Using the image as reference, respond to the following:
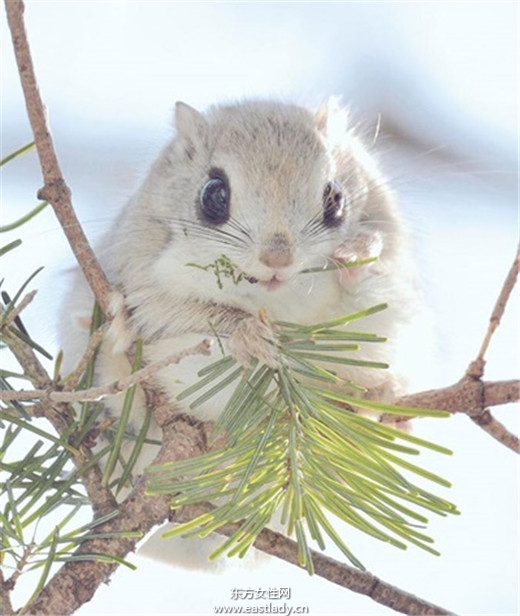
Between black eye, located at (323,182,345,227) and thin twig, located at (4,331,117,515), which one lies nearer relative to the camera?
thin twig, located at (4,331,117,515)

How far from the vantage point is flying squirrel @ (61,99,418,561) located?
1703 millimetres

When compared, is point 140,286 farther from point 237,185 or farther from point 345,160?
point 345,160

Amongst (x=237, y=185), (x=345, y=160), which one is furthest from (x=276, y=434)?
(x=345, y=160)

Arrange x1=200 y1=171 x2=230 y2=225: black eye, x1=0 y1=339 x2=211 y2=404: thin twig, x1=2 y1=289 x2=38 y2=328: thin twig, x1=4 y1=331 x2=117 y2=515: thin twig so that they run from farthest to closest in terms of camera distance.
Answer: x1=200 y1=171 x2=230 y2=225: black eye
x1=4 y1=331 x2=117 y2=515: thin twig
x1=2 y1=289 x2=38 y2=328: thin twig
x1=0 y1=339 x2=211 y2=404: thin twig

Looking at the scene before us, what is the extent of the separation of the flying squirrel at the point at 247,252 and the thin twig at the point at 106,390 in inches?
13.2

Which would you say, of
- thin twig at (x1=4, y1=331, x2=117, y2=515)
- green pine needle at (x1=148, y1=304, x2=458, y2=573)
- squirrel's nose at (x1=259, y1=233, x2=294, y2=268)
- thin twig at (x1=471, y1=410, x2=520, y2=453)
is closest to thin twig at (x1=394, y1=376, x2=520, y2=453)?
thin twig at (x1=471, y1=410, x2=520, y2=453)

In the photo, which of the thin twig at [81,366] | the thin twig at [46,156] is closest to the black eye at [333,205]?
the thin twig at [46,156]

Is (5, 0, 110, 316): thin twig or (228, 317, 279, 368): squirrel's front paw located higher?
(5, 0, 110, 316): thin twig

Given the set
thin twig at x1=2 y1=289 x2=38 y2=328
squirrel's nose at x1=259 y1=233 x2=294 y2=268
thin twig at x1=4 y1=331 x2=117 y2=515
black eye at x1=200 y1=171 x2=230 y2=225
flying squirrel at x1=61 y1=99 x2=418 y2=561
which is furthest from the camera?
black eye at x1=200 y1=171 x2=230 y2=225

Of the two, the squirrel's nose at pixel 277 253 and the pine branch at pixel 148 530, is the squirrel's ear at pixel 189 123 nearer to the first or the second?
the squirrel's nose at pixel 277 253

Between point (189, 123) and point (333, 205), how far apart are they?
1.53 feet

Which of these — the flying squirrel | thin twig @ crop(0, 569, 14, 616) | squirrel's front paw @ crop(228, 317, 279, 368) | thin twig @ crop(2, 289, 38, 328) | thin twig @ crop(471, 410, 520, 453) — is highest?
the flying squirrel

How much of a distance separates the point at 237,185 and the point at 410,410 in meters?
0.79

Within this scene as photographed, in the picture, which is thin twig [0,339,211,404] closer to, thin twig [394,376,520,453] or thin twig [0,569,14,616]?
thin twig [0,569,14,616]
